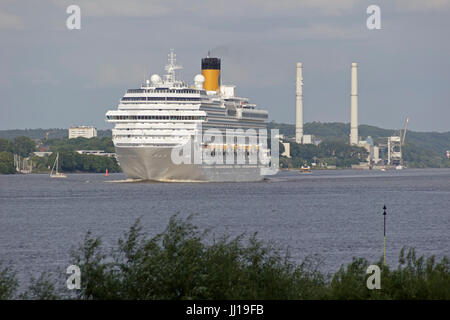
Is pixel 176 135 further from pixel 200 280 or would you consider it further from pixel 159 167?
pixel 200 280

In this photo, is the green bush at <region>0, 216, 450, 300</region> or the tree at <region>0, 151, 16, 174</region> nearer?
the green bush at <region>0, 216, 450, 300</region>

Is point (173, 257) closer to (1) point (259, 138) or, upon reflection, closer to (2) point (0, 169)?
(1) point (259, 138)

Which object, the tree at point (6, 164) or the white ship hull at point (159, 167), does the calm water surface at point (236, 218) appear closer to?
the white ship hull at point (159, 167)

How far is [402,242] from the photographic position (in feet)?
160

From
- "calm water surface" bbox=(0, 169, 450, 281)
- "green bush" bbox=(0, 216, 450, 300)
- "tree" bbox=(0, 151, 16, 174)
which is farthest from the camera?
"tree" bbox=(0, 151, 16, 174)

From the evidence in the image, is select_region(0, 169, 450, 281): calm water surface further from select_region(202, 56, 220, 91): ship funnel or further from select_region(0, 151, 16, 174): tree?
select_region(0, 151, 16, 174): tree

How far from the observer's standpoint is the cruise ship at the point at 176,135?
323 ft

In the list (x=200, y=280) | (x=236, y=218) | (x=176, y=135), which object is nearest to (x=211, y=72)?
(x=176, y=135)

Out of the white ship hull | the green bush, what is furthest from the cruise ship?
the green bush

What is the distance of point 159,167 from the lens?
99.4 meters

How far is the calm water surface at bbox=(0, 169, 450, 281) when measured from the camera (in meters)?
44.9

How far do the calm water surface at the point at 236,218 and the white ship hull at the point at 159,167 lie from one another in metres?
1.87
